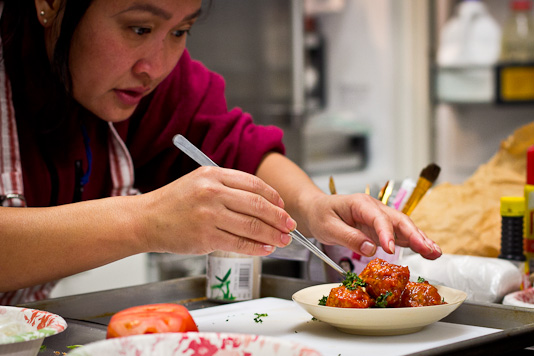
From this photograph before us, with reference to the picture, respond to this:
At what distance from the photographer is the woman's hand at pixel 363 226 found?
42.5 inches

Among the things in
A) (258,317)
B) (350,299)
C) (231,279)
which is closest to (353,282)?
(350,299)

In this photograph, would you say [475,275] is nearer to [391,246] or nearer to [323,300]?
[391,246]

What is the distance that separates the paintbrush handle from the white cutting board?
0.30m

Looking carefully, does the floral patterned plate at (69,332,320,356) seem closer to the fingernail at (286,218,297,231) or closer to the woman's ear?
the fingernail at (286,218,297,231)

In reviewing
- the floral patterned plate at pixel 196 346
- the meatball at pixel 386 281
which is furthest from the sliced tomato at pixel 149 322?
the meatball at pixel 386 281

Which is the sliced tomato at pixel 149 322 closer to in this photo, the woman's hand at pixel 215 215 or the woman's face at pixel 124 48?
the woman's hand at pixel 215 215

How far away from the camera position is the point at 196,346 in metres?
0.71

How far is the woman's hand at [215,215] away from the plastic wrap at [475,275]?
1.13 ft

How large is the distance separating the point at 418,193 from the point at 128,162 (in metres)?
0.59

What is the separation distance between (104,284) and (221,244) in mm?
1728

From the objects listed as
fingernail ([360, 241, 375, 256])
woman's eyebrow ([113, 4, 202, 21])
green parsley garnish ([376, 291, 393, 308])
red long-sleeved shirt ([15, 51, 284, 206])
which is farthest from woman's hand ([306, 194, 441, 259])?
woman's eyebrow ([113, 4, 202, 21])

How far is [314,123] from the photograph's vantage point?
330 cm

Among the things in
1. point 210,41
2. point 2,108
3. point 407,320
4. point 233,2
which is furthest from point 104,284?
point 407,320

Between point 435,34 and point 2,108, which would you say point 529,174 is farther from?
point 435,34
